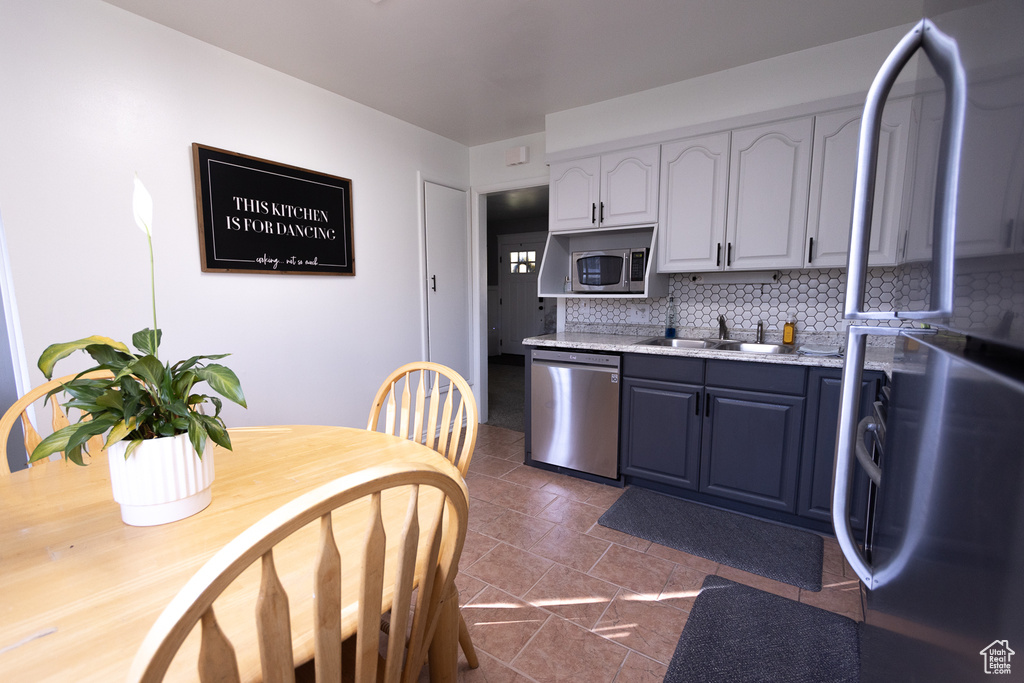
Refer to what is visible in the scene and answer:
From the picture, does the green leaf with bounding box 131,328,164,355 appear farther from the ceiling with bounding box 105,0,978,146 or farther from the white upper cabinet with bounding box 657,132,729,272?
the white upper cabinet with bounding box 657,132,729,272

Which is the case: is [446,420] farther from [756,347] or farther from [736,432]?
[756,347]

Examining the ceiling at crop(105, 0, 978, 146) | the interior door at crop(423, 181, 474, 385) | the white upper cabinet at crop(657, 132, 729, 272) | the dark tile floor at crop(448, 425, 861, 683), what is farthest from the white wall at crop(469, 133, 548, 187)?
the dark tile floor at crop(448, 425, 861, 683)

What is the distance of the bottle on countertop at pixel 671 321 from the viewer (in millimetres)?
3051

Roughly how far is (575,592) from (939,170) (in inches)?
70.9

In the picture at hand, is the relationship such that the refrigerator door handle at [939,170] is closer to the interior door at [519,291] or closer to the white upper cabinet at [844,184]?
the white upper cabinet at [844,184]

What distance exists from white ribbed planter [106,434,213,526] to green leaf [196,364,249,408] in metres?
0.13

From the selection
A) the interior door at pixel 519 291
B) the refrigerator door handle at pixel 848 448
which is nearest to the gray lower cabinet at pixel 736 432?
the refrigerator door handle at pixel 848 448

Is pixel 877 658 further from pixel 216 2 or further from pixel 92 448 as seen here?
pixel 216 2

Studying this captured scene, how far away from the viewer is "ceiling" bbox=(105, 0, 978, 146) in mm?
2014

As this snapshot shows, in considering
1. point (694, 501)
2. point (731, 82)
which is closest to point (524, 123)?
point (731, 82)

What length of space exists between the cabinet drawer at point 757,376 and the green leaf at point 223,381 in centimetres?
224

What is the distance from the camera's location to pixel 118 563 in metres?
0.78

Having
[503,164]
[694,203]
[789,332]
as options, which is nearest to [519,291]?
[503,164]

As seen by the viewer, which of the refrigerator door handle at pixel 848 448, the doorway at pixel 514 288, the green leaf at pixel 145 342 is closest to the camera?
the refrigerator door handle at pixel 848 448
